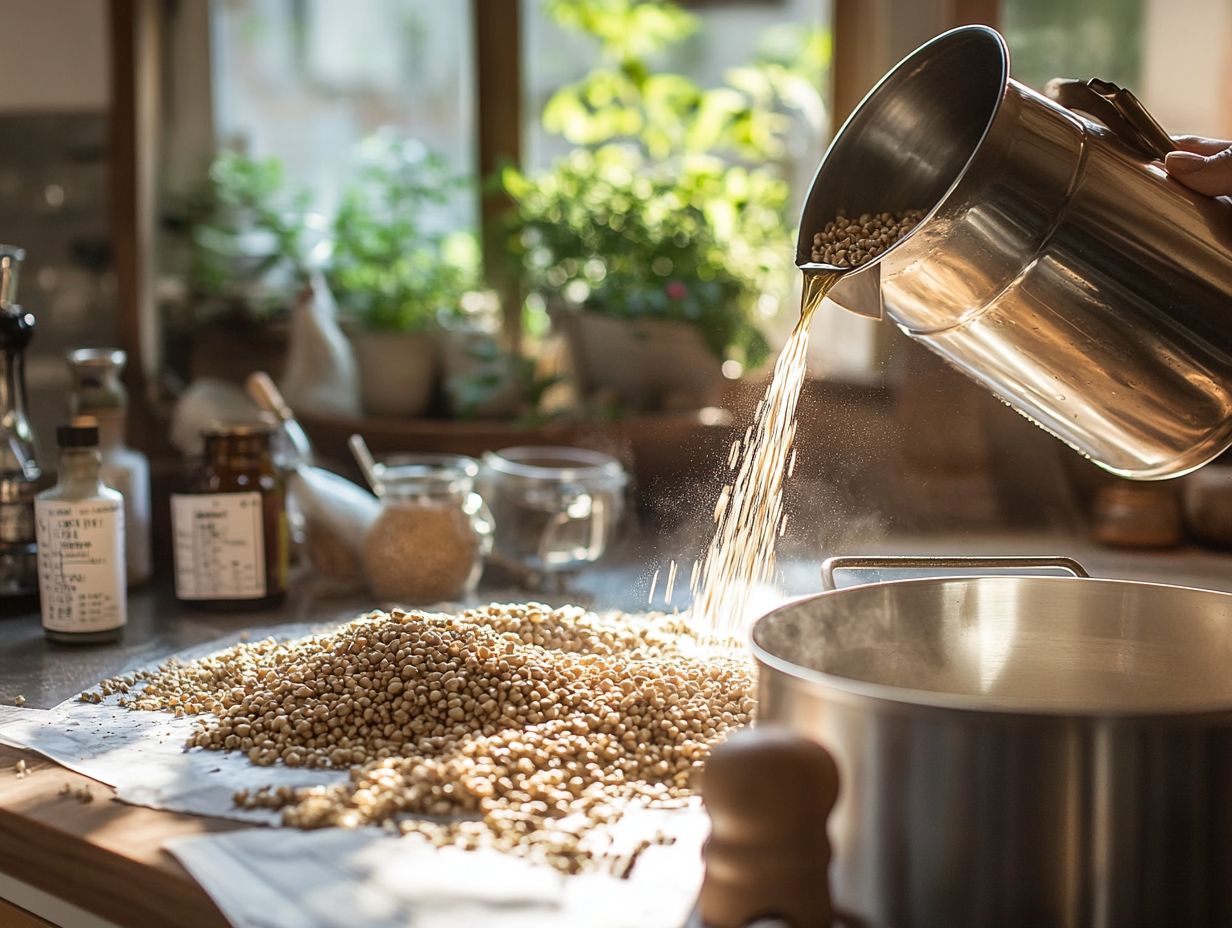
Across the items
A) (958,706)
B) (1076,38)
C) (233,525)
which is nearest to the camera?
(958,706)

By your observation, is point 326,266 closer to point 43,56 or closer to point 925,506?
point 43,56

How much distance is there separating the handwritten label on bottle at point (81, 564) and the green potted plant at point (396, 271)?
87 cm

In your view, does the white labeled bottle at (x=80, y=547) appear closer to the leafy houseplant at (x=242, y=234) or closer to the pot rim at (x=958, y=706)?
the pot rim at (x=958, y=706)

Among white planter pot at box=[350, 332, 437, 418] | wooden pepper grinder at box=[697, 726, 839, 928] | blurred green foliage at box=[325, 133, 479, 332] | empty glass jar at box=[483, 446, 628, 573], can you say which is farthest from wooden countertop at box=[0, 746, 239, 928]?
blurred green foliage at box=[325, 133, 479, 332]

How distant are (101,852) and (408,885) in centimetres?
20

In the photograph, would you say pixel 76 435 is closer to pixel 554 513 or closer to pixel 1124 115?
pixel 554 513

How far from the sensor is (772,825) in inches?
26.1

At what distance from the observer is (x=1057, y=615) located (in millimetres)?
920

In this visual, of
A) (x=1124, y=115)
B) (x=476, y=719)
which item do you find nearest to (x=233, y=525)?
(x=476, y=719)

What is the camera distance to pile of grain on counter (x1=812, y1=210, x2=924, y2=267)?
3.18 ft

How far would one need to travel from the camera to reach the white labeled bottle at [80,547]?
1.24 meters

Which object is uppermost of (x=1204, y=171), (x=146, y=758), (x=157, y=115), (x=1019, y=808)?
(x=157, y=115)

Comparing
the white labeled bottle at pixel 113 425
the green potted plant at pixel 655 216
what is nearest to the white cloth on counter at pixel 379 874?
the white labeled bottle at pixel 113 425

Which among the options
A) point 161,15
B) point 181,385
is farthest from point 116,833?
point 161,15
